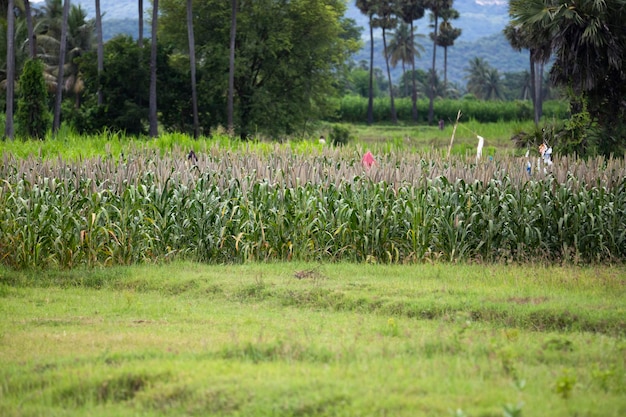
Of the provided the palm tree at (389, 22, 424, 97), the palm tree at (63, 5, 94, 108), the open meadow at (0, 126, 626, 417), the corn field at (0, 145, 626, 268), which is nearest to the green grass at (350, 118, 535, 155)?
the palm tree at (63, 5, 94, 108)

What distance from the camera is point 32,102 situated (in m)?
38.5

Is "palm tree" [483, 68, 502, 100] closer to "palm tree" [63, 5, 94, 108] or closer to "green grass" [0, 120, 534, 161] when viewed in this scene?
"green grass" [0, 120, 534, 161]

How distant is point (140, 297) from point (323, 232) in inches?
137

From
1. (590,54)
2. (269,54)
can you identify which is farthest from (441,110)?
(590,54)

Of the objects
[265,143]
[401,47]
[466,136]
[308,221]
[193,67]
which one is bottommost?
[308,221]

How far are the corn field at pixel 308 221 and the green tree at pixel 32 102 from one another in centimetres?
2545

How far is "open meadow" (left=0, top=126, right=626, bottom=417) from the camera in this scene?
6504mm

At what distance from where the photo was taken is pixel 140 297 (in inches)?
425

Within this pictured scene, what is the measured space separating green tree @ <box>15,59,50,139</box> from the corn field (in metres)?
25.5

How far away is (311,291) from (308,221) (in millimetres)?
3034

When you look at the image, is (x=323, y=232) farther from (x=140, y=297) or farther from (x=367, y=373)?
(x=367, y=373)

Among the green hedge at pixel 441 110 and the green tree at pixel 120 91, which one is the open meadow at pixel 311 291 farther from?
the green hedge at pixel 441 110

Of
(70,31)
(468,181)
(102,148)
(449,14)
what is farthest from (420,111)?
(468,181)

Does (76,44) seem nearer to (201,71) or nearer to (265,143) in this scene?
(201,71)
